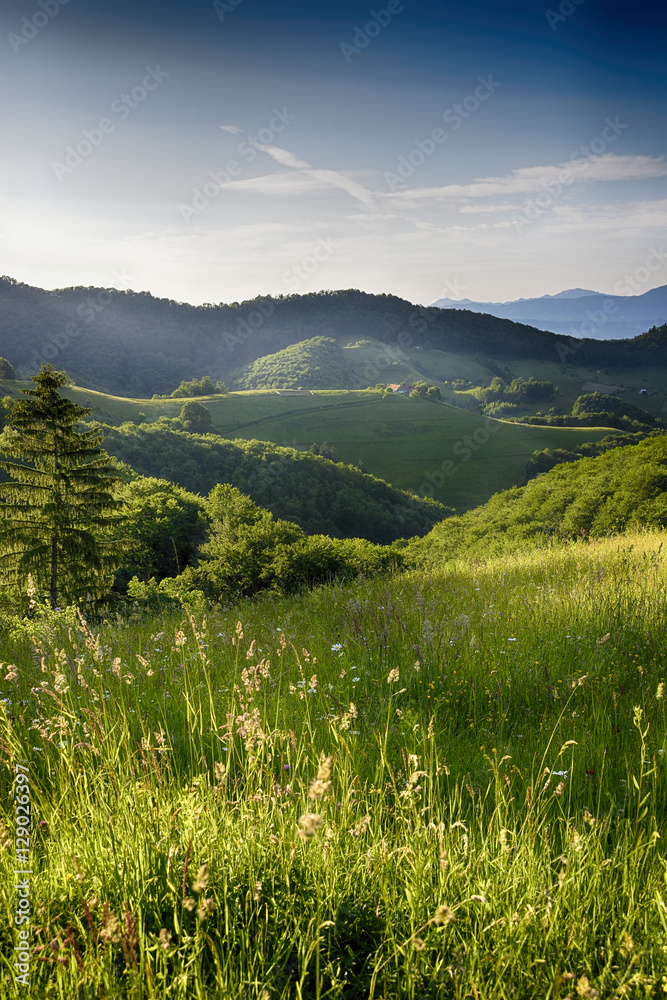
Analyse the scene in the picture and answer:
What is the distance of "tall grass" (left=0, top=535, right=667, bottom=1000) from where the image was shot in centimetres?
150

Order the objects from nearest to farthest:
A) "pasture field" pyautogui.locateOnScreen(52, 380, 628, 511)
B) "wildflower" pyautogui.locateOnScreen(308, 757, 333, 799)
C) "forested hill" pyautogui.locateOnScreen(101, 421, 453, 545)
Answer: "wildflower" pyautogui.locateOnScreen(308, 757, 333, 799)
"forested hill" pyautogui.locateOnScreen(101, 421, 453, 545)
"pasture field" pyautogui.locateOnScreen(52, 380, 628, 511)

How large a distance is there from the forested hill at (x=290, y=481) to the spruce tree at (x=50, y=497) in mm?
66730

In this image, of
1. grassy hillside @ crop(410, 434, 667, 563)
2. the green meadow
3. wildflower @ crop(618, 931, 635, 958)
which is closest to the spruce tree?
grassy hillside @ crop(410, 434, 667, 563)

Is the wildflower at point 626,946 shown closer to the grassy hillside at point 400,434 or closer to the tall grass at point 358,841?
the tall grass at point 358,841

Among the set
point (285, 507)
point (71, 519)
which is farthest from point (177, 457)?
point (71, 519)

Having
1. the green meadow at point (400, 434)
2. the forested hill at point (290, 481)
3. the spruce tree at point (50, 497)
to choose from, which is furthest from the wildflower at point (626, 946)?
the green meadow at point (400, 434)

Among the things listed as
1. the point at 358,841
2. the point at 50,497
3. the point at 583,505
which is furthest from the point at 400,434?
the point at 358,841

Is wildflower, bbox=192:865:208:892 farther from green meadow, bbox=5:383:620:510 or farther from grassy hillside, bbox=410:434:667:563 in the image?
green meadow, bbox=5:383:620:510

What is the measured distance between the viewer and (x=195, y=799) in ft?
6.99

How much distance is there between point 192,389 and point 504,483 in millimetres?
96885

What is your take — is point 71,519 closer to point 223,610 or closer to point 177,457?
point 223,610

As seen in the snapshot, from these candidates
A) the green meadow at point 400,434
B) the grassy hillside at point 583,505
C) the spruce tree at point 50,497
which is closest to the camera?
the grassy hillside at point 583,505

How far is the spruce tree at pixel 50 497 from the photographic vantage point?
65.2ft

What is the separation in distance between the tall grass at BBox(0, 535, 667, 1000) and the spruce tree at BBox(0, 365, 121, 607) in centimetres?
1798
